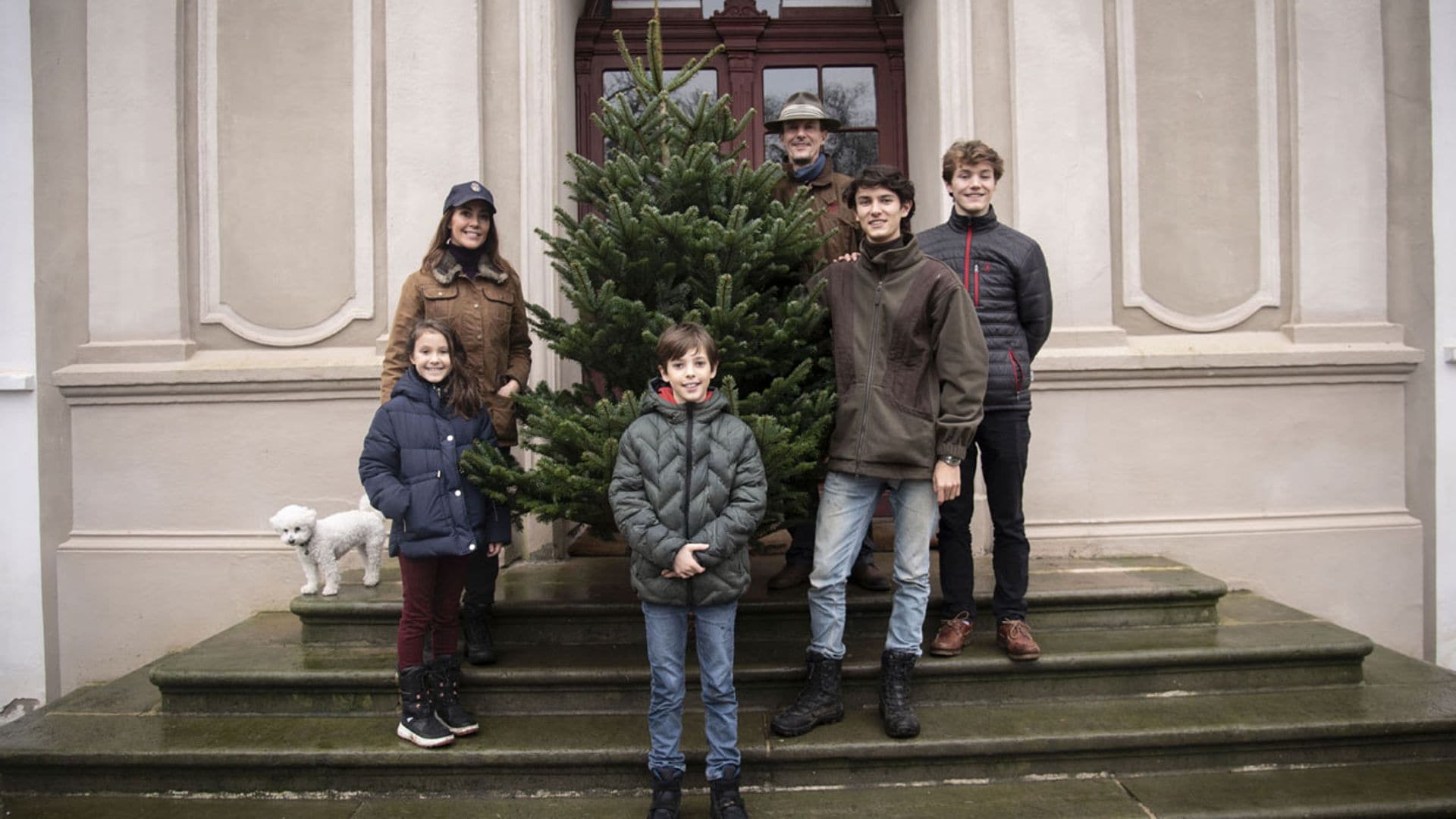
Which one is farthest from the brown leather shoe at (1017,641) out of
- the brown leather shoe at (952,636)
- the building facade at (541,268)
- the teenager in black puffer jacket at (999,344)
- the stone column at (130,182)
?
the stone column at (130,182)

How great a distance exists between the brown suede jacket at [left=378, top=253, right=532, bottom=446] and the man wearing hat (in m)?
1.31

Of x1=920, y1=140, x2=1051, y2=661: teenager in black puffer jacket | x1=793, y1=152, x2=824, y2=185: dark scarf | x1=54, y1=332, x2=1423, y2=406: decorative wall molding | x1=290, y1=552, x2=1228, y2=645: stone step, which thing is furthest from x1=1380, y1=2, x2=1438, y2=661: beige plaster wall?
x1=793, y1=152, x2=824, y2=185: dark scarf

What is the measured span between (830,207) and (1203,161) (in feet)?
8.50

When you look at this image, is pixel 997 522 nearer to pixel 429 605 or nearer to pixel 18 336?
pixel 429 605

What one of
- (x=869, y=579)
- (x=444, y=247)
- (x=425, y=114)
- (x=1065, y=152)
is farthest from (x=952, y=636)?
(x=425, y=114)

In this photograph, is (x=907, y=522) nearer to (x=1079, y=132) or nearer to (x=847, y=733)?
(x=847, y=733)

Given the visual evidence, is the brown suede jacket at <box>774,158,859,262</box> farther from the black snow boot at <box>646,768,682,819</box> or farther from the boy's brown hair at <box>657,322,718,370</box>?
the black snow boot at <box>646,768,682,819</box>

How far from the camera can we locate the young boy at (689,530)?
2.94 meters

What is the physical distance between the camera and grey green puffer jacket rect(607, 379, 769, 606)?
9.59 ft

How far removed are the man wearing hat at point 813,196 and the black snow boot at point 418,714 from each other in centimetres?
158

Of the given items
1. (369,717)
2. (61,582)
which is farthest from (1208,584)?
(61,582)

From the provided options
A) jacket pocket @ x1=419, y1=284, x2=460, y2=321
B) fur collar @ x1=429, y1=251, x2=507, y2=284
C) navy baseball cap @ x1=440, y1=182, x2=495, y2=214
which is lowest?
jacket pocket @ x1=419, y1=284, x2=460, y2=321

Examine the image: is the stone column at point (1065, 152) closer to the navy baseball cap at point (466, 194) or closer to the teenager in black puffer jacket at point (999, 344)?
the teenager in black puffer jacket at point (999, 344)

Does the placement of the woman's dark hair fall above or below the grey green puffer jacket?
above
